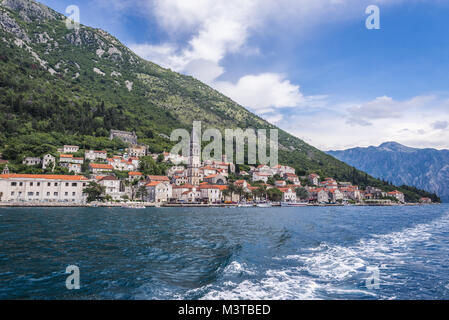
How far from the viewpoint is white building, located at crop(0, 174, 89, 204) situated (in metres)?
59.8

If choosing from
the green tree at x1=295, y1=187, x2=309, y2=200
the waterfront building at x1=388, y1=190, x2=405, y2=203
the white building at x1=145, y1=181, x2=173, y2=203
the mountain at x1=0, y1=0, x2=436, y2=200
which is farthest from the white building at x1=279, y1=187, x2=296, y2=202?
the waterfront building at x1=388, y1=190, x2=405, y2=203

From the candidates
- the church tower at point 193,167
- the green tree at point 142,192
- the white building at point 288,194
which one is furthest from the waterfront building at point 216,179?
the green tree at point 142,192

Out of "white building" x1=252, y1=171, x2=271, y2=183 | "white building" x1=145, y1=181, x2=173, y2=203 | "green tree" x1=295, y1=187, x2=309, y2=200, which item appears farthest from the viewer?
"white building" x1=252, y1=171, x2=271, y2=183

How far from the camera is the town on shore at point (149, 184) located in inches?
2505

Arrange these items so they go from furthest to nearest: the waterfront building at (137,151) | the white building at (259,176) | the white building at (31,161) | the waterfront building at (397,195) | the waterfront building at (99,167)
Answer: the waterfront building at (397,195)
the white building at (259,176)
the waterfront building at (137,151)
the waterfront building at (99,167)
the white building at (31,161)

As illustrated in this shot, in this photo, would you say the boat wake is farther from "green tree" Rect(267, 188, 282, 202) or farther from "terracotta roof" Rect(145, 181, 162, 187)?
"green tree" Rect(267, 188, 282, 202)

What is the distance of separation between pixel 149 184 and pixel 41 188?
2620 centimetres

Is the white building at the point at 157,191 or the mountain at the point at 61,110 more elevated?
the mountain at the point at 61,110

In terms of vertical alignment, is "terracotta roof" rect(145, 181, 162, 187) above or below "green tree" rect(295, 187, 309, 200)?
above

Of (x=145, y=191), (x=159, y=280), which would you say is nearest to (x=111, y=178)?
(x=145, y=191)

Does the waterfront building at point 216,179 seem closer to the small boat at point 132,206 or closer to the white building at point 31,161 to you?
the small boat at point 132,206

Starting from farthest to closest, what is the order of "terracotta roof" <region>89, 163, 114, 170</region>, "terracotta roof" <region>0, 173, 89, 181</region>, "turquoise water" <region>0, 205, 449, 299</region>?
"terracotta roof" <region>89, 163, 114, 170</region> < "terracotta roof" <region>0, 173, 89, 181</region> < "turquoise water" <region>0, 205, 449, 299</region>

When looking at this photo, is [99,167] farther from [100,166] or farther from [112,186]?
[112,186]

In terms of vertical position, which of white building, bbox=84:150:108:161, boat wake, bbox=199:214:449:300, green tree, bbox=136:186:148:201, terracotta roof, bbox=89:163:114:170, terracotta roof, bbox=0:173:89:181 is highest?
white building, bbox=84:150:108:161
